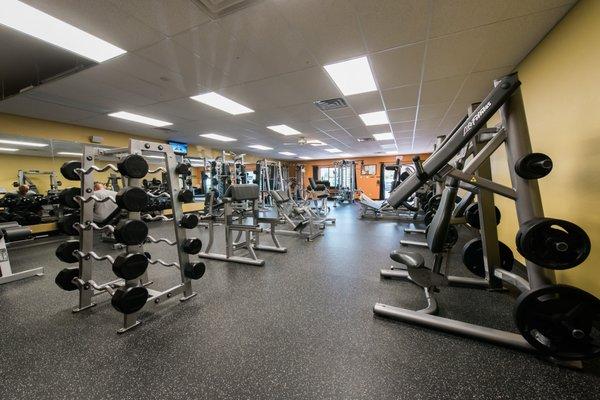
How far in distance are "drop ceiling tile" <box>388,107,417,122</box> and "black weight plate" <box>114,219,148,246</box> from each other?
15.9 feet

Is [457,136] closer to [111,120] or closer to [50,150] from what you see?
[111,120]

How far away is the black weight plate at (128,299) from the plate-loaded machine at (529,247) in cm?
187

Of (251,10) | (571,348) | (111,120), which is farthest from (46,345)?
(111,120)

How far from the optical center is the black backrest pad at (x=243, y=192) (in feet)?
10.3

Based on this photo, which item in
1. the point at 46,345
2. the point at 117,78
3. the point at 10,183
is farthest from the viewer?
the point at 10,183

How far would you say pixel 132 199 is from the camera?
1.49m

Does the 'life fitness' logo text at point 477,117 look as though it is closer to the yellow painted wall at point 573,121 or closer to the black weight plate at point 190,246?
the yellow painted wall at point 573,121

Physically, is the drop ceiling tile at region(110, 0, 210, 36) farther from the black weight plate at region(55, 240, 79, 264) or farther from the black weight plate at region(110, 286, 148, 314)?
the black weight plate at region(110, 286, 148, 314)

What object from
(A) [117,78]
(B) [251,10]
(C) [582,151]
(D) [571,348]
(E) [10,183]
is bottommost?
(D) [571,348]

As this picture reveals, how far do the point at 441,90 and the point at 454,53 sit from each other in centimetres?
120

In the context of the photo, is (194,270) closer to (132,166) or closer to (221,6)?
(132,166)

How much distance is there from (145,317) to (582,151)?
12.3 feet

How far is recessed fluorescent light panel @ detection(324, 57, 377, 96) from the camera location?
289 centimetres

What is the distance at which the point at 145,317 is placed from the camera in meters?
1.83
